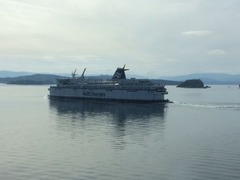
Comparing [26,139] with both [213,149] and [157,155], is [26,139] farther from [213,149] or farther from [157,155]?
[213,149]

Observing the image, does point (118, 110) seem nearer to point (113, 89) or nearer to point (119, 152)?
point (113, 89)

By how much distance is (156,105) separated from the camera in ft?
335

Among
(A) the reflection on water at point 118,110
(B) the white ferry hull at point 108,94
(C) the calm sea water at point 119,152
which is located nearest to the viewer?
(C) the calm sea water at point 119,152

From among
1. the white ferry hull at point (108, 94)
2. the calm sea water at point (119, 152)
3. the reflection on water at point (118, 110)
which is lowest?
the calm sea water at point (119, 152)

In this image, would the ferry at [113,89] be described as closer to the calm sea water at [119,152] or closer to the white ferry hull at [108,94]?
the white ferry hull at [108,94]

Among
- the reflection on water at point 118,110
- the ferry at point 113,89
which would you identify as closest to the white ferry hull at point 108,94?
the ferry at point 113,89

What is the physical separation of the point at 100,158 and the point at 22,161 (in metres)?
6.47

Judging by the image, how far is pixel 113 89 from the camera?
10962 cm

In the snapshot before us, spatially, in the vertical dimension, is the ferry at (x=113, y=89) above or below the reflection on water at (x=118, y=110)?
above

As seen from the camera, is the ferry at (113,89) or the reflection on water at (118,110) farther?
the ferry at (113,89)

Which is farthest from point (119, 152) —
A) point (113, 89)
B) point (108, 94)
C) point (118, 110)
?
point (108, 94)

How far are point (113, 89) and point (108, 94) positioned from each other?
265 centimetres

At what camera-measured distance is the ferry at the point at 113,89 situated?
10349cm

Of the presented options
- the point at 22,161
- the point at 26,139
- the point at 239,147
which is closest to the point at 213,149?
the point at 239,147
